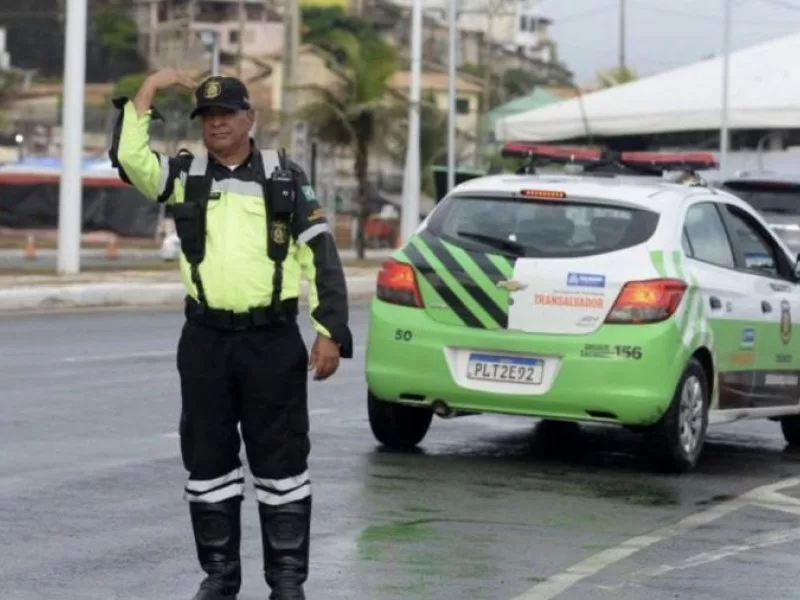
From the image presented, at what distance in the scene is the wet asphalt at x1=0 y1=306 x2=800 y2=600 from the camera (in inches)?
316

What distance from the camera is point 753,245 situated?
12.9 meters

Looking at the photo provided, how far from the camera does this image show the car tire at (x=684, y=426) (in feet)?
37.3

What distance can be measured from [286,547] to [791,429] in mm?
6806

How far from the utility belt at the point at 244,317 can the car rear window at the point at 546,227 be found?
4.33 m

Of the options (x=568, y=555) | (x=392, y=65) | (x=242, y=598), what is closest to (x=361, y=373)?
(x=568, y=555)

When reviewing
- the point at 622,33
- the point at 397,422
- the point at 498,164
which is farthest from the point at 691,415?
the point at 622,33

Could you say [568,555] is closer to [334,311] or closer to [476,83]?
[334,311]

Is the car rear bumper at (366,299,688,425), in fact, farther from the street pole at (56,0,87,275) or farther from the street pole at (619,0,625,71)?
→ the street pole at (619,0,625,71)

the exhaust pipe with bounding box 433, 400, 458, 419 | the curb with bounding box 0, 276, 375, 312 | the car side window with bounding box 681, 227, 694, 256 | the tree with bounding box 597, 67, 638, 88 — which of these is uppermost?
the tree with bounding box 597, 67, 638, 88

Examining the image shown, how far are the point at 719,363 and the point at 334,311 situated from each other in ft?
16.7

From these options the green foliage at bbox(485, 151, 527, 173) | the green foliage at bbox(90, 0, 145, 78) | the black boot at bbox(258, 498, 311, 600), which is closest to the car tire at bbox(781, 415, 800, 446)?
the black boot at bbox(258, 498, 311, 600)

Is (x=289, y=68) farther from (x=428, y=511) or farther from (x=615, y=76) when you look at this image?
(x=428, y=511)

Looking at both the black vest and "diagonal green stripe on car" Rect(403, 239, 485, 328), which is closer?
the black vest

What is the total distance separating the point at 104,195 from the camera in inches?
2235
